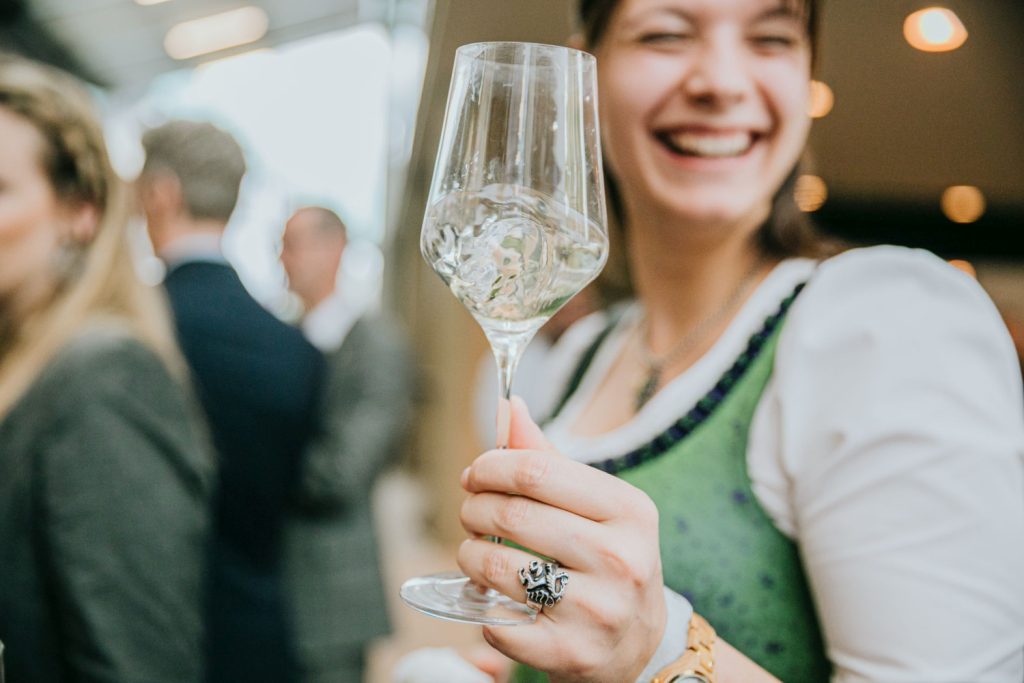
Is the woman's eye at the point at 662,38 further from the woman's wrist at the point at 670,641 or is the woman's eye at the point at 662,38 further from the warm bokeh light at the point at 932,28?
the warm bokeh light at the point at 932,28

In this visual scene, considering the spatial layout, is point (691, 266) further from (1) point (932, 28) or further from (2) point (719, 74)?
(1) point (932, 28)

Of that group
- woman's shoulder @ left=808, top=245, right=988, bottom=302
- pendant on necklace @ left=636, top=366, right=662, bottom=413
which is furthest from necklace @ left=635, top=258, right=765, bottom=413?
woman's shoulder @ left=808, top=245, right=988, bottom=302

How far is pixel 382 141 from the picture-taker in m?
5.90

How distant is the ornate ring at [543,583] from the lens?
1.76ft

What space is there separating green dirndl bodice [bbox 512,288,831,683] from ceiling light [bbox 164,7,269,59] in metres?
3.85

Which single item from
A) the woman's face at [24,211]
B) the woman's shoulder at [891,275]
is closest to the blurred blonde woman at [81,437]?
the woman's face at [24,211]

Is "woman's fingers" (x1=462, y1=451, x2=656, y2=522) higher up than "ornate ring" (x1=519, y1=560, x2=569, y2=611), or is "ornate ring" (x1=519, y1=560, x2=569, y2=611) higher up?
"woman's fingers" (x1=462, y1=451, x2=656, y2=522)

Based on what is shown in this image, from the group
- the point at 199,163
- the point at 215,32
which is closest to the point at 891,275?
the point at 199,163

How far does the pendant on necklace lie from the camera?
903 mm

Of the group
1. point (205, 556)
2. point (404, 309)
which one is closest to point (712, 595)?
point (205, 556)

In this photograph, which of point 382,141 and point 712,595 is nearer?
point 712,595

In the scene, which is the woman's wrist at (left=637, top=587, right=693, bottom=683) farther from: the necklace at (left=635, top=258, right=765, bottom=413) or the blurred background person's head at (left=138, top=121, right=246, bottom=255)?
the blurred background person's head at (left=138, top=121, right=246, bottom=255)

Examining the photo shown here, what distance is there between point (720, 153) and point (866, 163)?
11.4 ft

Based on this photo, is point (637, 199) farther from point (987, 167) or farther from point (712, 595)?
point (987, 167)
